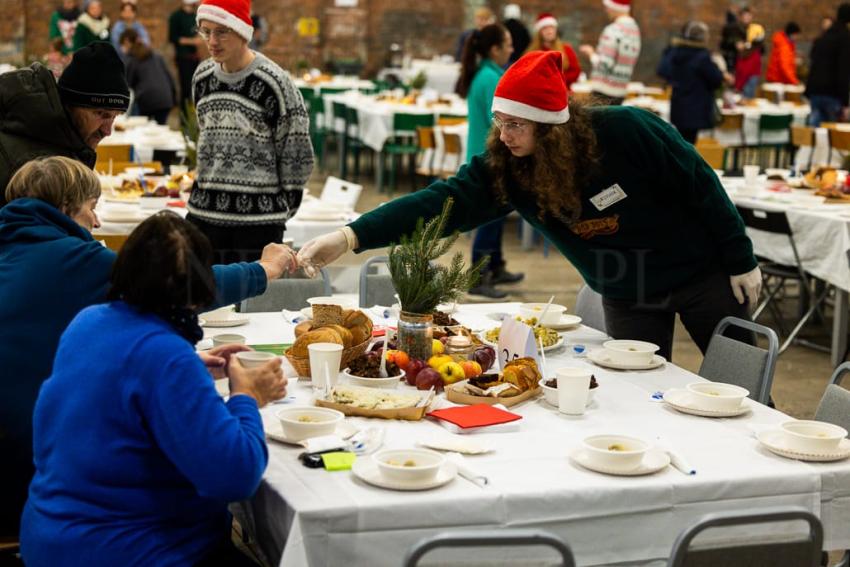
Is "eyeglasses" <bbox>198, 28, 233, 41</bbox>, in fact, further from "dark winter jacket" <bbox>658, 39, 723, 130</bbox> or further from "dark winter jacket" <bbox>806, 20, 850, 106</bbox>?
"dark winter jacket" <bbox>806, 20, 850, 106</bbox>

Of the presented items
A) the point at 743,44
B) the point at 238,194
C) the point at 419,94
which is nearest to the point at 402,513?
the point at 238,194

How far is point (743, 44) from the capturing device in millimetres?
17672

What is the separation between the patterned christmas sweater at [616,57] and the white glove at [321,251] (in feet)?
21.1

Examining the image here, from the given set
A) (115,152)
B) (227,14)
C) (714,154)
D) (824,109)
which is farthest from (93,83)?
(824,109)

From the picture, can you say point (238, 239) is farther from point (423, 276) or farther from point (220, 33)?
point (423, 276)

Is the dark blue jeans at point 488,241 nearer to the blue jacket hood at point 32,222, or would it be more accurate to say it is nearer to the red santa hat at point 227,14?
the red santa hat at point 227,14

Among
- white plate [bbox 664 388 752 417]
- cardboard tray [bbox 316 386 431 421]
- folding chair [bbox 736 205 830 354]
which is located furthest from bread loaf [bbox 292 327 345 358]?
folding chair [bbox 736 205 830 354]

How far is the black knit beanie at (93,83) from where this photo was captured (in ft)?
12.1

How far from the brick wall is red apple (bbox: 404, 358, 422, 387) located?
54.9 feet

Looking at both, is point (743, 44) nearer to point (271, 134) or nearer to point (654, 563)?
point (271, 134)

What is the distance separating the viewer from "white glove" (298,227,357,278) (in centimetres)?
358

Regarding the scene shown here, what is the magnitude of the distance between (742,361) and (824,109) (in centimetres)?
1017

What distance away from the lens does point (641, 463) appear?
256cm

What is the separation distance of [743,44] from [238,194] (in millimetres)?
14407
